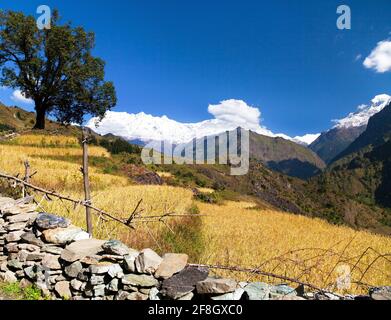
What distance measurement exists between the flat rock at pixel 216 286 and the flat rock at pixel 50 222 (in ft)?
10.9

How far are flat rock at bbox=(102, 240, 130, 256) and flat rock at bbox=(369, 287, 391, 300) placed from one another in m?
3.69

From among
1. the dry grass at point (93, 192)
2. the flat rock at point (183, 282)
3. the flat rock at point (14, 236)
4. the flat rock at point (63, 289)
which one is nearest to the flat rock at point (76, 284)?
the flat rock at point (63, 289)

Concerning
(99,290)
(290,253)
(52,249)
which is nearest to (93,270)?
(99,290)

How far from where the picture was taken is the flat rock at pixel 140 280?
561 centimetres

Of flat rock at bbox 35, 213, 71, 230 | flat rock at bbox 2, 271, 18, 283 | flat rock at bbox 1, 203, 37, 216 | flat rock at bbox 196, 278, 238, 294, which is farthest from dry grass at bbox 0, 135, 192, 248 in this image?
flat rock at bbox 2, 271, 18, 283

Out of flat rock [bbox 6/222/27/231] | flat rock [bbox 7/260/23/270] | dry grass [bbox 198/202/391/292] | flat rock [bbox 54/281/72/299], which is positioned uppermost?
flat rock [bbox 6/222/27/231]

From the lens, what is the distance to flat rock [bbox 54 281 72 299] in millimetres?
6422

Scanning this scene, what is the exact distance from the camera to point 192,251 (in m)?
11.3

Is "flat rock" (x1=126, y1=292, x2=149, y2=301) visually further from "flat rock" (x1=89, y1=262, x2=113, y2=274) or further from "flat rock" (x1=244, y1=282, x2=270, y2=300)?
"flat rock" (x1=244, y1=282, x2=270, y2=300)

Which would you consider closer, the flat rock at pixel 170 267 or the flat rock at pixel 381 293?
the flat rock at pixel 381 293

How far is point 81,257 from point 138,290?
4.17ft

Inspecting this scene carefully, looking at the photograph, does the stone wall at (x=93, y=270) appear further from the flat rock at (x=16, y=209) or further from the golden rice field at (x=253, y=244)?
the golden rice field at (x=253, y=244)

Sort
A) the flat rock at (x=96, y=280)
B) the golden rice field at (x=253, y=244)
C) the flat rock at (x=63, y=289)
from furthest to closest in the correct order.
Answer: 1. the golden rice field at (x=253, y=244)
2. the flat rock at (x=63, y=289)
3. the flat rock at (x=96, y=280)

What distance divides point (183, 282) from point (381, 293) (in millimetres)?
2700
